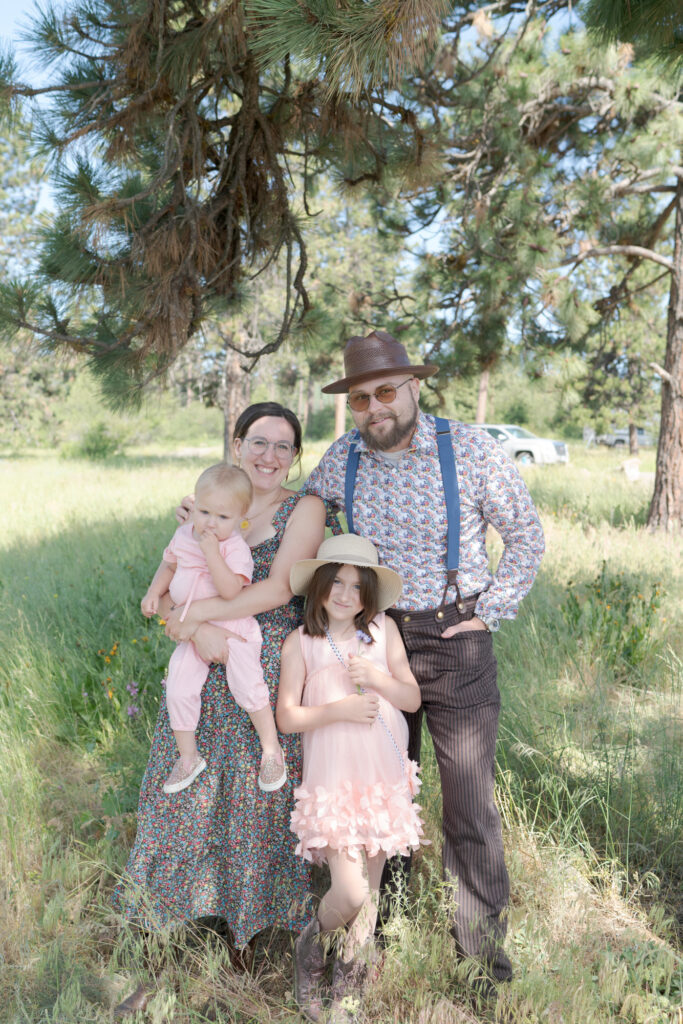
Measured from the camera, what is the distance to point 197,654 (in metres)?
2.35

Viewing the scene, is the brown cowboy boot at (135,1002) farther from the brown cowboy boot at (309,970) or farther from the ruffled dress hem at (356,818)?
the ruffled dress hem at (356,818)

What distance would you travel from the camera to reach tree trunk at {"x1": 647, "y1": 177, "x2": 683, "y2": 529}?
720 cm

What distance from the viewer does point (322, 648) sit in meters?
2.31

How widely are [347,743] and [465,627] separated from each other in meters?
0.52

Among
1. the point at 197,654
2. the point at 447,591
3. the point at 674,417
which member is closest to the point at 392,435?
the point at 447,591

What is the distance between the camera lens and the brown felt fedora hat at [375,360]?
7.66ft

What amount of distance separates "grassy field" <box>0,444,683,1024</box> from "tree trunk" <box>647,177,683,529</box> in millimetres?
1803

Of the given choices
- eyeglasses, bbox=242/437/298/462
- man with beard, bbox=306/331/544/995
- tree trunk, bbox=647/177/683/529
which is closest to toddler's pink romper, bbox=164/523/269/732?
eyeglasses, bbox=242/437/298/462

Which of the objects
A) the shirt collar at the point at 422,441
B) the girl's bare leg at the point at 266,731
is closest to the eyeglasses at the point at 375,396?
the shirt collar at the point at 422,441

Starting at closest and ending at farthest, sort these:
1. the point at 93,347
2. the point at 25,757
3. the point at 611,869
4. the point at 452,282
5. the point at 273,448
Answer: the point at 273,448 < the point at 611,869 < the point at 25,757 < the point at 93,347 < the point at 452,282

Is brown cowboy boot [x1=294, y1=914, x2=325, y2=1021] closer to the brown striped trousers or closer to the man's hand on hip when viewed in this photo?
the brown striped trousers

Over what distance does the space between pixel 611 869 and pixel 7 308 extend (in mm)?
3543

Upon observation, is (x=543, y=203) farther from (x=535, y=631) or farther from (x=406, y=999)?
(x=406, y=999)

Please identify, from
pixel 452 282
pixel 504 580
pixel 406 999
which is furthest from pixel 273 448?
pixel 452 282
